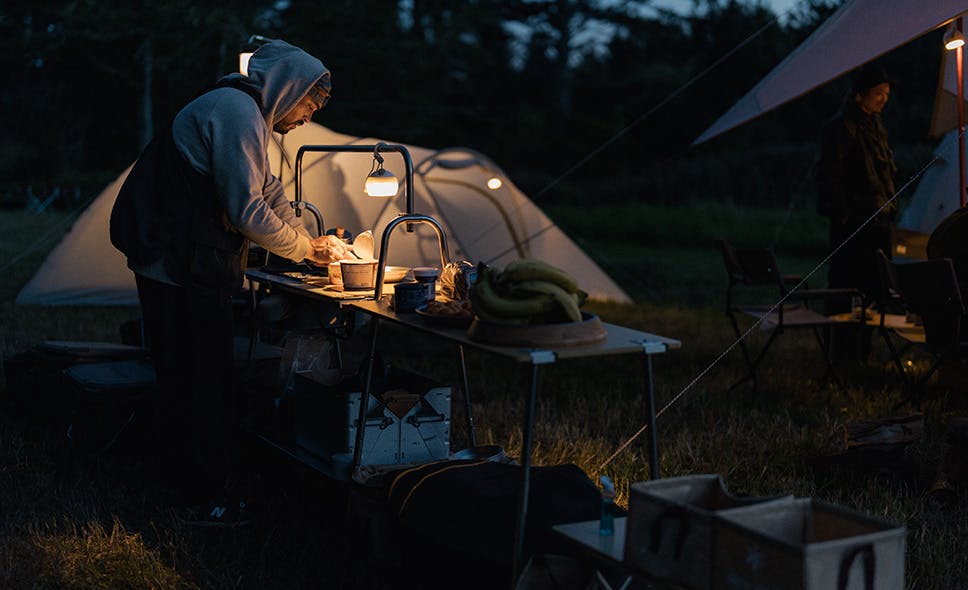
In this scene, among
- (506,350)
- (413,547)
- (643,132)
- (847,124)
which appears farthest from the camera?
(643,132)

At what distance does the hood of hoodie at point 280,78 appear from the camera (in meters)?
3.62

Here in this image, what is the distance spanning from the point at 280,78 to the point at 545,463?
186cm

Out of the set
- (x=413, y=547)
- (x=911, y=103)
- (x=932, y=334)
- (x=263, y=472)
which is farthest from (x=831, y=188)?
(x=911, y=103)

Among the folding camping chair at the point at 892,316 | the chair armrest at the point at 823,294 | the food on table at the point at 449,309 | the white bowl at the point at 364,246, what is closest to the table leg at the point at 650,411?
the food on table at the point at 449,309

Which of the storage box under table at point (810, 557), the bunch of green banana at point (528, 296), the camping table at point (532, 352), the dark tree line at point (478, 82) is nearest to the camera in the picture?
the storage box under table at point (810, 557)

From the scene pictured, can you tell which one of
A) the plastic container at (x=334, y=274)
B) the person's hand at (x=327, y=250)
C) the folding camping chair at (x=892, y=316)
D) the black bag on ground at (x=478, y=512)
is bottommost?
the black bag on ground at (x=478, y=512)

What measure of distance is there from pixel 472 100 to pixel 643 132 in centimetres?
439

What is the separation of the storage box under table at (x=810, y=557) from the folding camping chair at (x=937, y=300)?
284cm

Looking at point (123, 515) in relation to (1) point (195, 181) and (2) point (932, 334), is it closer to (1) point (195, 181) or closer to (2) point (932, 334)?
(1) point (195, 181)

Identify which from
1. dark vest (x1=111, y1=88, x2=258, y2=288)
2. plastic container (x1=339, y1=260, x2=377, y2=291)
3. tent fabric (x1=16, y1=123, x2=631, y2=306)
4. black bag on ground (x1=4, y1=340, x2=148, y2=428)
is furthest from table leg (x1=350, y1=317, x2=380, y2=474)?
tent fabric (x1=16, y1=123, x2=631, y2=306)

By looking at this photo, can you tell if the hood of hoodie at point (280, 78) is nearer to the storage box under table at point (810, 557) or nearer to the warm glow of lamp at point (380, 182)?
the warm glow of lamp at point (380, 182)

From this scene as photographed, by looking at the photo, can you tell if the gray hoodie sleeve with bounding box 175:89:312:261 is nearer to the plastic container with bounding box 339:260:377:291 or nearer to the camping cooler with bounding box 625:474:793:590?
the plastic container with bounding box 339:260:377:291

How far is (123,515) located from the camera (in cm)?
389

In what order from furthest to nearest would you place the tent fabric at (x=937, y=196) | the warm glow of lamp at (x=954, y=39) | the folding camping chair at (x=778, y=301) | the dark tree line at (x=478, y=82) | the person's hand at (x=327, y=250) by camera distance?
the dark tree line at (x=478, y=82) < the tent fabric at (x=937, y=196) < the folding camping chair at (x=778, y=301) < the warm glow of lamp at (x=954, y=39) < the person's hand at (x=327, y=250)
